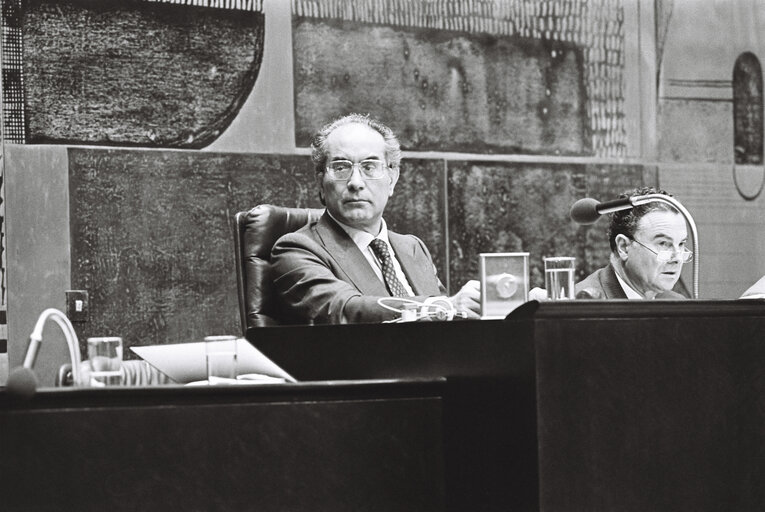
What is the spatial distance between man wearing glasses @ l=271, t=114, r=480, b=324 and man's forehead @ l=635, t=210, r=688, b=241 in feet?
2.40

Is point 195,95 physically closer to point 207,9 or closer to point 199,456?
point 207,9

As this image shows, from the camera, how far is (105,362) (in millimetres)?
1881

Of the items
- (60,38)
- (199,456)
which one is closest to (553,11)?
(60,38)

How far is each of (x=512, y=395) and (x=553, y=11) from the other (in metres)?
3.34

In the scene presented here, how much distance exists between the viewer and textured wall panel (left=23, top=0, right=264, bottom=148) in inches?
153

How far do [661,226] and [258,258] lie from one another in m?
1.33

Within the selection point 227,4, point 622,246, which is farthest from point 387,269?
point 227,4

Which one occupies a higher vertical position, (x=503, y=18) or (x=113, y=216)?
(x=503, y=18)

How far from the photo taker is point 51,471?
1692 mm

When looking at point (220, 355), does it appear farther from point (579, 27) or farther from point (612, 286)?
point (579, 27)

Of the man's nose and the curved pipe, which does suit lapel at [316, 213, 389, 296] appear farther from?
the curved pipe

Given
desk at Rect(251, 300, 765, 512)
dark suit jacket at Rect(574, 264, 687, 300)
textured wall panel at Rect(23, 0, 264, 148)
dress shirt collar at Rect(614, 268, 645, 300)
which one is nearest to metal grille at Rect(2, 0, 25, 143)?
textured wall panel at Rect(23, 0, 264, 148)

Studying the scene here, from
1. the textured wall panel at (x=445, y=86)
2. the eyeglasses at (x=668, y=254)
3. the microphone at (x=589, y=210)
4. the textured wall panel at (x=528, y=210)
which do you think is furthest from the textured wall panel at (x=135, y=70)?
the microphone at (x=589, y=210)

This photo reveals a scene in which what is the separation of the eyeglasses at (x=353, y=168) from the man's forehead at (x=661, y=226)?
2.96ft
